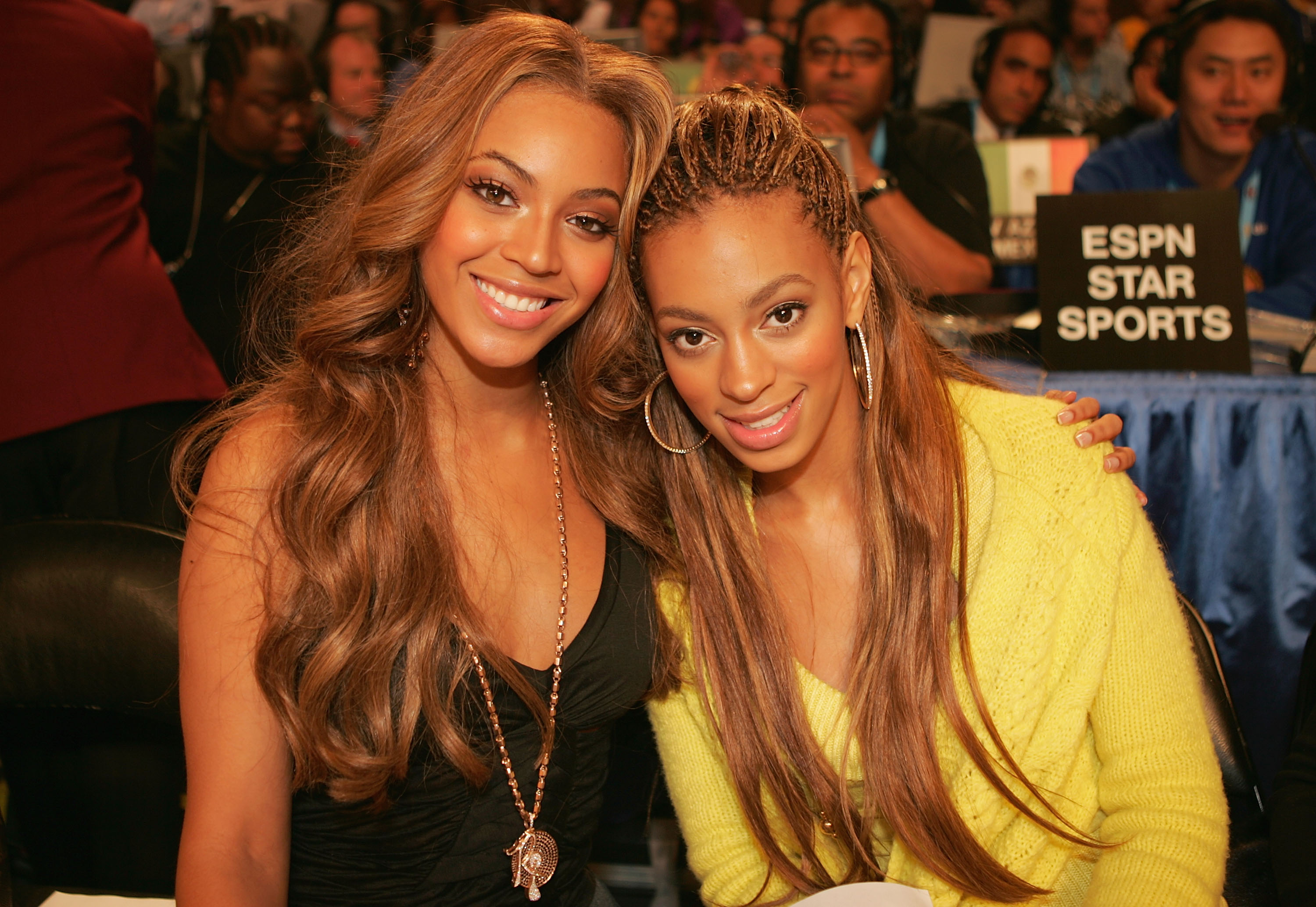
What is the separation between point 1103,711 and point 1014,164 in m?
2.59

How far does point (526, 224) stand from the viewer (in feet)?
4.30

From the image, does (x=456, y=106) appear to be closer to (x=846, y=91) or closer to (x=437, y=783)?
(x=437, y=783)

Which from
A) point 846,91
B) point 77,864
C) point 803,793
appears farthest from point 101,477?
point 846,91

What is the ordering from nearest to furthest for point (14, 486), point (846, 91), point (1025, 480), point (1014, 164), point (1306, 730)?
point (1306, 730) < point (1025, 480) < point (14, 486) < point (846, 91) < point (1014, 164)

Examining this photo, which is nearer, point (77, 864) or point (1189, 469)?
point (77, 864)

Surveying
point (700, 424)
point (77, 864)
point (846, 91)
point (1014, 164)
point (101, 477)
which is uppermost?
point (846, 91)

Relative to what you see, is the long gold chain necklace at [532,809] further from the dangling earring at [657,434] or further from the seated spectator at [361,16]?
the seated spectator at [361,16]

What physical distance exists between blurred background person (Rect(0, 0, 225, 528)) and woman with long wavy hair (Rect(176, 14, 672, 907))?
0.77 m

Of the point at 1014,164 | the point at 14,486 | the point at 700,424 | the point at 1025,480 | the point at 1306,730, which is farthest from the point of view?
the point at 1014,164

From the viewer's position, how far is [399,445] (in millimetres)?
1400

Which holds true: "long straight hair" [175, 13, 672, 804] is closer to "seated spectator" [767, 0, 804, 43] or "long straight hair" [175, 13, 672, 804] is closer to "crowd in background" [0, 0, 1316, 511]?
"crowd in background" [0, 0, 1316, 511]

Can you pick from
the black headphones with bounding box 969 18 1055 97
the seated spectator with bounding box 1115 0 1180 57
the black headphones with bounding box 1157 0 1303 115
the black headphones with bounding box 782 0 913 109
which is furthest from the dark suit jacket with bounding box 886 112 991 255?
the seated spectator with bounding box 1115 0 1180 57

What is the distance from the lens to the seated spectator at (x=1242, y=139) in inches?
113

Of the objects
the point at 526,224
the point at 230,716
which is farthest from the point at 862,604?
the point at 230,716
